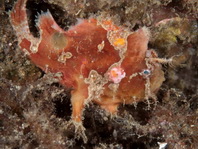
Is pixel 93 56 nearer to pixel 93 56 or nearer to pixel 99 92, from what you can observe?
pixel 93 56

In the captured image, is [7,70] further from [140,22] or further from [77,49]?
[140,22]

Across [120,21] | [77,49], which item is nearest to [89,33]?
[77,49]

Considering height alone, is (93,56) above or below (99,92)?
above

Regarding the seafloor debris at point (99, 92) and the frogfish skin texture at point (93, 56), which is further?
the frogfish skin texture at point (93, 56)

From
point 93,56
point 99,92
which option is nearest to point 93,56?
point 93,56

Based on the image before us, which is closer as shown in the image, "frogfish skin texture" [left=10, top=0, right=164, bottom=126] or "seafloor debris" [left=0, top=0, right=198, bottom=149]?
"seafloor debris" [left=0, top=0, right=198, bottom=149]

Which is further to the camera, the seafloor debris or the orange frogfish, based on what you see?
the orange frogfish
